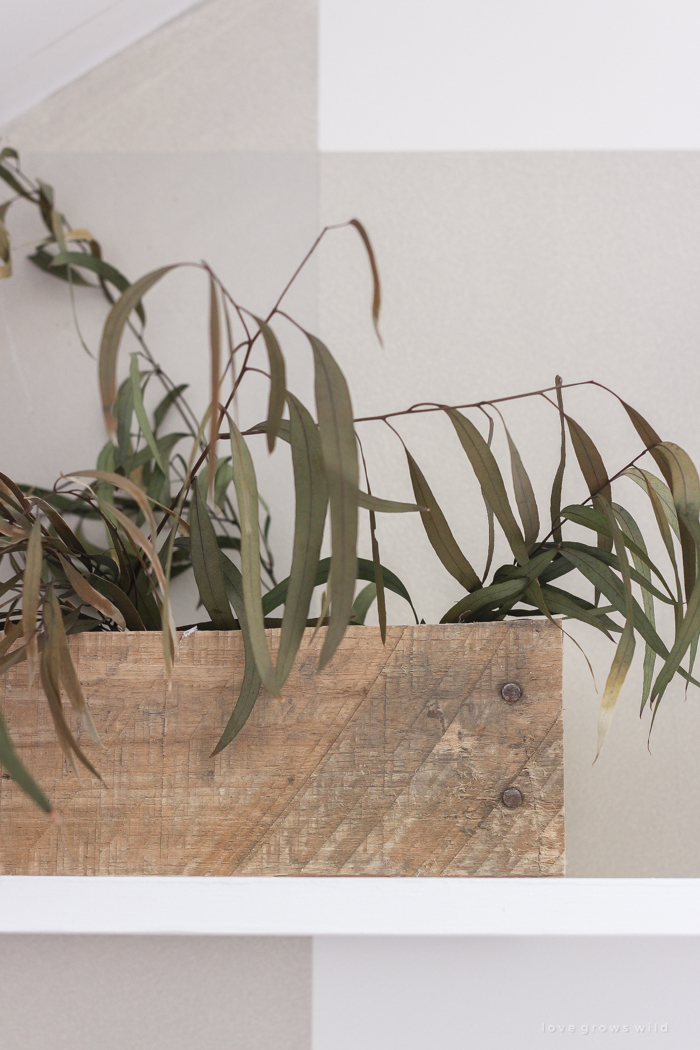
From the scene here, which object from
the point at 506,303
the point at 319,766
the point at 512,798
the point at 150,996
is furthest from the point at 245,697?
the point at 506,303

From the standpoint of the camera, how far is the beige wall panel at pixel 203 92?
848 millimetres

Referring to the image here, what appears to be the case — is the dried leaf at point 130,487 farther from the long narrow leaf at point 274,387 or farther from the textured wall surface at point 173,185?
the textured wall surface at point 173,185

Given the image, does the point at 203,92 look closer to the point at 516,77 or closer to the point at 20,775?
the point at 516,77

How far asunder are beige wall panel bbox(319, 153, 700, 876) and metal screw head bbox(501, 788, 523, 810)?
0.31 m

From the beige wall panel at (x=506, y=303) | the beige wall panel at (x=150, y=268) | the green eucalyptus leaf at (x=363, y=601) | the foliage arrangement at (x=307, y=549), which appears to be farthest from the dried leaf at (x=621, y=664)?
the beige wall panel at (x=150, y=268)

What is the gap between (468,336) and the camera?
2.66 ft

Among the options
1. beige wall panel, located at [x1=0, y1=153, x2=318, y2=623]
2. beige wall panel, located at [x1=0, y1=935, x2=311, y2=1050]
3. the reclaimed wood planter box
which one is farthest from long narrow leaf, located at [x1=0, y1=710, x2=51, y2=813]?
beige wall panel, located at [x1=0, y1=153, x2=318, y2=623]

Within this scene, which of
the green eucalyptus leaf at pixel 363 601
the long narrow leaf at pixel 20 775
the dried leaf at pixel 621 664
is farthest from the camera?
the green eucalyptus leaf at pixel 363 601

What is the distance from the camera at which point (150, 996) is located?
0.64m

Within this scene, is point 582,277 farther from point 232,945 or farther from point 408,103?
point 232,945

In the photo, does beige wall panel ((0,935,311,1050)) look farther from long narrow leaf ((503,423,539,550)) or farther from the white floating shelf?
long narrow leaf ((503,423,539,550))

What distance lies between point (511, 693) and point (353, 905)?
0.16m

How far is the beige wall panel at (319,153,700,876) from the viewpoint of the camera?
788 mm

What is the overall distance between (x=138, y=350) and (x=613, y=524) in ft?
1.89
